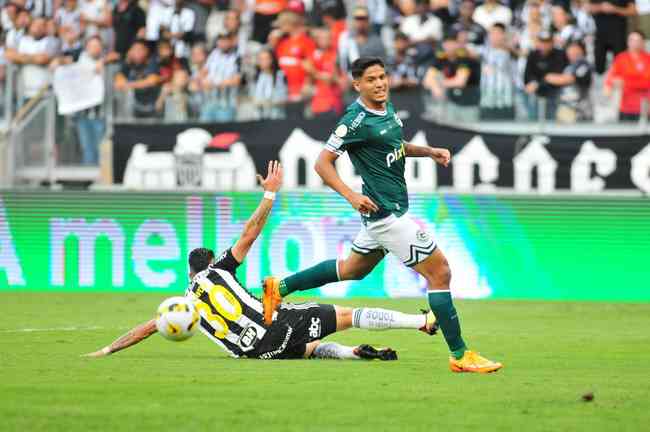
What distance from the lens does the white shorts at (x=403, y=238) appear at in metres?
10.4

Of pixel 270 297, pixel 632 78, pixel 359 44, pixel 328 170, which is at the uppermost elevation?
pixel 359 44

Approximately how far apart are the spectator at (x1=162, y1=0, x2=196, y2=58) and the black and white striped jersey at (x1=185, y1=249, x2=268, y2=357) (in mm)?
13163

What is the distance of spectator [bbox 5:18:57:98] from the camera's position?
74.5 ft

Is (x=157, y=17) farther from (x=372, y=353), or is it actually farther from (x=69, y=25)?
(x=372, y=353)

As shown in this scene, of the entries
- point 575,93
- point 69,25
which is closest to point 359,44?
point 575,93

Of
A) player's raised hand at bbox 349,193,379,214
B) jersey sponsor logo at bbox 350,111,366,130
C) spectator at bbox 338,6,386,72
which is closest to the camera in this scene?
player's raised hand at bbox 349,193,379,214

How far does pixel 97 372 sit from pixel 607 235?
35.8 ft

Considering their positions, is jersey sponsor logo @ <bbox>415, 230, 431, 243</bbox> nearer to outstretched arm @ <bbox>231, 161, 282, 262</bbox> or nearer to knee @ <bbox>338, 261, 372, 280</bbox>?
knee @ <bbox>338, 261, 372, 280</bbox>

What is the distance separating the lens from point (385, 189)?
10555mm

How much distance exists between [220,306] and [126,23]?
14460 millimetres

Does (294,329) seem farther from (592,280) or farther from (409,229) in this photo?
(592,280)

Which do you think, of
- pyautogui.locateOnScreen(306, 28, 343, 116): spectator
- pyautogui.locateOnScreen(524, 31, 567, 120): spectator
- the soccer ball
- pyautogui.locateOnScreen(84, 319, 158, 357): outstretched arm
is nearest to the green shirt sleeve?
the soccer ball

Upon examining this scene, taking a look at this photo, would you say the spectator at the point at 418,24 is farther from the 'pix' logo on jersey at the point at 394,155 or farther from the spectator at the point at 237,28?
the 'pix' logo on jersey at the point at 394,155

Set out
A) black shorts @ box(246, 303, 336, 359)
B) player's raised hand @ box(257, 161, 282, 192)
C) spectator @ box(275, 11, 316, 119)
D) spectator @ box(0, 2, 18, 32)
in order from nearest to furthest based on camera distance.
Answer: black shorts @ box(246, 303, 336, 359), player's raised hand @ box(257, 161, 282, 192), spectator @ box(275, 11, 316, 119), spectator @ box(0, 2, 18, 32)
